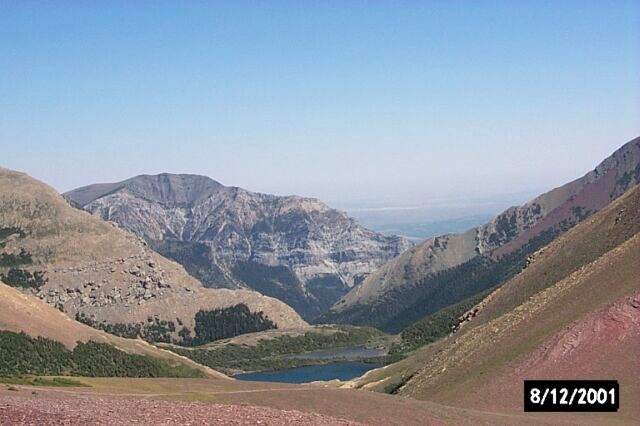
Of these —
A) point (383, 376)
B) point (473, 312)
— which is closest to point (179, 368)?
point (383, 376)

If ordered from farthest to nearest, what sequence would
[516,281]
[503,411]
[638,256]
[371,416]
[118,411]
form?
1. [516,281]
2. [638,256]
3. [503,411]
4. [371,416]
5. [118,411]

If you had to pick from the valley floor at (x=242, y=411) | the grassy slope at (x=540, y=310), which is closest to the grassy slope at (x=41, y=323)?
the grassy slope at (x=540, y=310)

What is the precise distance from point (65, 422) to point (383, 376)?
139 metres

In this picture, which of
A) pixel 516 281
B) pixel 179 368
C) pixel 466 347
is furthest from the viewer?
pixel 179 368

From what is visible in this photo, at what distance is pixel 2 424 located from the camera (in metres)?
39.9

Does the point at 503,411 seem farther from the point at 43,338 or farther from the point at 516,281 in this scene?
the point at 43,338
